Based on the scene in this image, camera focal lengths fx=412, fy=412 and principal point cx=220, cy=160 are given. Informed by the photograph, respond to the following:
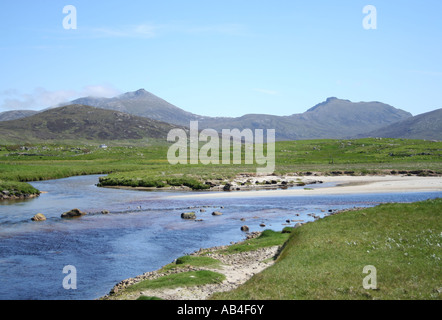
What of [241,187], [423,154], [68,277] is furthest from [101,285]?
[423,154]

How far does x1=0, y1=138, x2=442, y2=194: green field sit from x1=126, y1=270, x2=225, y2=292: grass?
6088cm

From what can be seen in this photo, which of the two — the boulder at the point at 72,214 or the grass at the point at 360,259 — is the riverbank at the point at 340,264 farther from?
the boulder at the point at 72,214

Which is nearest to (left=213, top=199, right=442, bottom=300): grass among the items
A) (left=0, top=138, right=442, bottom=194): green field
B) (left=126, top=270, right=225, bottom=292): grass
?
(left=126, top=270, right=225, bottom=292): grass

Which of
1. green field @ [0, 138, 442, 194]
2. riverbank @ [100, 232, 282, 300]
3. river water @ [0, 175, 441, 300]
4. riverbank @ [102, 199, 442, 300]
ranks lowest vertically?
river water @ [0, 175, 441, 300]

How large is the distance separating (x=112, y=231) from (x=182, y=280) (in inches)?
824

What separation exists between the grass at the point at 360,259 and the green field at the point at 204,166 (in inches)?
2252

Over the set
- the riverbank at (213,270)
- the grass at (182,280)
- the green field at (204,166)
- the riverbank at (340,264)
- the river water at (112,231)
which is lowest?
the river water at (112,231)

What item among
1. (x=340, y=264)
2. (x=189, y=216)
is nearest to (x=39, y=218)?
(x=189, y=216)

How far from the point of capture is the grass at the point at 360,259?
1823 centimetres

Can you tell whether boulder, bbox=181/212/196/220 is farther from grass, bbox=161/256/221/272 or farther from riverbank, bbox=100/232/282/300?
grass, bbox=161/256/221/272

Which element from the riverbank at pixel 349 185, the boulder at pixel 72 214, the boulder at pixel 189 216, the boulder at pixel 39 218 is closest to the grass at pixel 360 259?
the boulder at pixel 189 216

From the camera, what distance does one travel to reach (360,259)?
22.7 m

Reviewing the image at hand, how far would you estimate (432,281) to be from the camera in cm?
1873

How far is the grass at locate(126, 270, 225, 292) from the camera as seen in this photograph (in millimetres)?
23047
